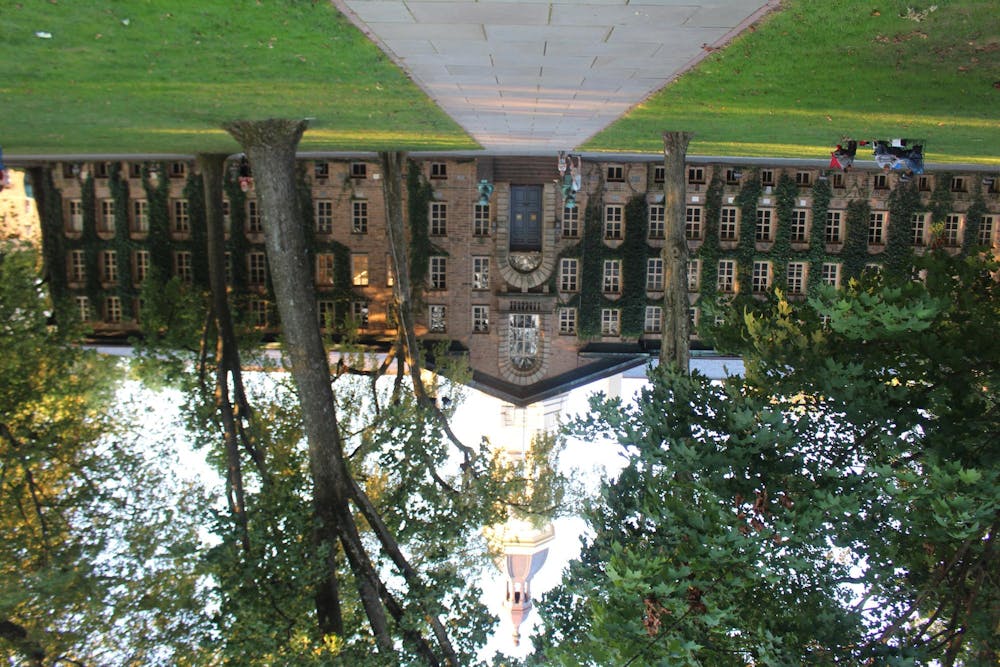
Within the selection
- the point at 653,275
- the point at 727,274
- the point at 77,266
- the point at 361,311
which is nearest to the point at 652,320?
the point at 653,275

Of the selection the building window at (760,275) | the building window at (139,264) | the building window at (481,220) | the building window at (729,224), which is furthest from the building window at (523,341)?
the building window at (139,264)

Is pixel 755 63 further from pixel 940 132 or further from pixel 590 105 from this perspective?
pixel 940 132

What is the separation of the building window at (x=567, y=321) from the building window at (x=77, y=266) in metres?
21.6

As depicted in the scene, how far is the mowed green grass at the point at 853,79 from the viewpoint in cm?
1071

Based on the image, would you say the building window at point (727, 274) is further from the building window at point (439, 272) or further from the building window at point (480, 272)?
the building window at point (439, 272)

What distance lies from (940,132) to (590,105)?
7.67 m

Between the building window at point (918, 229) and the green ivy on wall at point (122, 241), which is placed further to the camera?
the building window at point (918, 229)

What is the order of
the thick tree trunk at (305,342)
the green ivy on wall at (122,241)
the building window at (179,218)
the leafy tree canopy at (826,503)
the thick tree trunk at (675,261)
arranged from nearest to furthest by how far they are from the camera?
the leafy tree canopy at (826,503)
the thick tree trunk at (305,342)
the thick tree trunk at (675,261)
the green ivy on wall at (122,241)
the building window at (179,218)

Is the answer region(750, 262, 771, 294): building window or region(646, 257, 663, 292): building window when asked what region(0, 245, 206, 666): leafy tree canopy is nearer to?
region(646, 257, 663, 292): building window

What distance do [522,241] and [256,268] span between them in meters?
12.2

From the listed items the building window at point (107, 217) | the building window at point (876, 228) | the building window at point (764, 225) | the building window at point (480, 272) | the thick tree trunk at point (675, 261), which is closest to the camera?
the thick tree trunk at point (675, 261)

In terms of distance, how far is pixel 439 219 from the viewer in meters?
34.2

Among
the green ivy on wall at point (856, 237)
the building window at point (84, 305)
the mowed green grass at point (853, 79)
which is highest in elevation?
the mowed green grass at point (853, 79)

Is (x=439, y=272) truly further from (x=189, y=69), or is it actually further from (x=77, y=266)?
(x=189, y=69)
